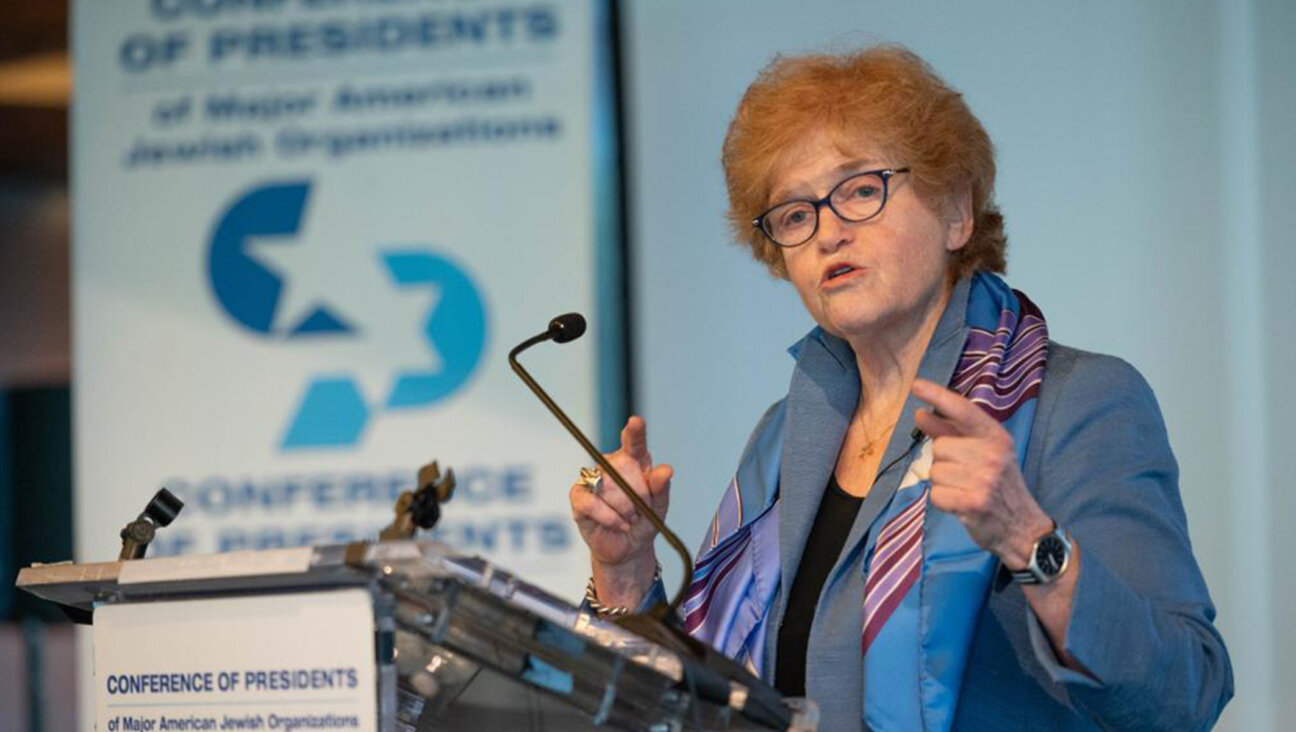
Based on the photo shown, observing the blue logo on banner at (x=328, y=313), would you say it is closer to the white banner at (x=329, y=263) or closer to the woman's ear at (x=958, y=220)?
the white banner at (x=329, y=263)

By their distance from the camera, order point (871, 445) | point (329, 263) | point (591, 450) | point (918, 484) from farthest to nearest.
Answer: point (329, 263)
point (871, 445)
point (918, 484)
point (591, 450)

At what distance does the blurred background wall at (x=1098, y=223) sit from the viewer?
12.1 feet

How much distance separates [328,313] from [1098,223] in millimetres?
2071

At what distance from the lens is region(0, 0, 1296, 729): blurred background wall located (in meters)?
3.69

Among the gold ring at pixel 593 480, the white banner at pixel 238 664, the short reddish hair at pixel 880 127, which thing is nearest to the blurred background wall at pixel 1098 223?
the short reddish hair at pixel 880 127

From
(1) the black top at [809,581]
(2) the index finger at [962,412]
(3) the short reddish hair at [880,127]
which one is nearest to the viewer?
(2) the index finger at [962,412]

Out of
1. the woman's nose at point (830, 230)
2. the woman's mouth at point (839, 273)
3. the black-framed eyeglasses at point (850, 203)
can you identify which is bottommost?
the woman's mouth at point (839, 273)

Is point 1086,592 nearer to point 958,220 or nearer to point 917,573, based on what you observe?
point 917,573

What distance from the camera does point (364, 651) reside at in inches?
61.6

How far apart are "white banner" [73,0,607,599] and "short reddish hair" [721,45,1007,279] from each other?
70.8 inches

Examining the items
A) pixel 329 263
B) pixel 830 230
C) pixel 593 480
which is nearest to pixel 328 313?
pixel 329 263

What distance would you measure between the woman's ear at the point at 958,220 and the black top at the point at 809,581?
41 cm

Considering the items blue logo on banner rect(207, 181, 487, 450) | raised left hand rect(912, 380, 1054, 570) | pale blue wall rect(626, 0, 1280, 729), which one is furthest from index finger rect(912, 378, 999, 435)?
blue logo on banner rect(207, 181, 487, 450)

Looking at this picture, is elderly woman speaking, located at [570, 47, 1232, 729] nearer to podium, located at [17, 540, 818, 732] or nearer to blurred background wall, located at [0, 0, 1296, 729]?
podium, located at [17, 540, 818, 732]
